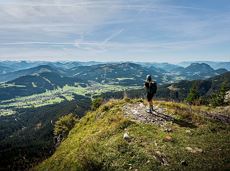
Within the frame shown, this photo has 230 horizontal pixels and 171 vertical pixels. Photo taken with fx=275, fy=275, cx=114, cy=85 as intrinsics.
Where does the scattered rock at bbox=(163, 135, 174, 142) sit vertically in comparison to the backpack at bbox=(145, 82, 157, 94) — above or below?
below

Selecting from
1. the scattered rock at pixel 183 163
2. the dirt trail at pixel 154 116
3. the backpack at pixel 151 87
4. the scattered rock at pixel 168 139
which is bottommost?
the scattered rock at pixel 183 163

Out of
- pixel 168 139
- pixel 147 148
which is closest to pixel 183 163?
pixel 147 148

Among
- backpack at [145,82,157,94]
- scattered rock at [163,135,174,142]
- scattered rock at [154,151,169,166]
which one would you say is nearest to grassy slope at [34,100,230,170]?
scattered rock at [154,151,169,166]

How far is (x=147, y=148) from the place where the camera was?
1848 cm

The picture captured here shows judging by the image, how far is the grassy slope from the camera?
16.9 metres

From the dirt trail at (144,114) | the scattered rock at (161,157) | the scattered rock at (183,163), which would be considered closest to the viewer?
the scattered rock at (183,163)

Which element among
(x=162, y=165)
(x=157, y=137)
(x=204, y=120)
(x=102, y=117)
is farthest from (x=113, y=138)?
(x=204, y=120)

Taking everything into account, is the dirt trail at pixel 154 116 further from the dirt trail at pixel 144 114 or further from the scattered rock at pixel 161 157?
the scattered rock at pixel 161 157

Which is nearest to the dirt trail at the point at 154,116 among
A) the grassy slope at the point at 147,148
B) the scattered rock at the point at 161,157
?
the grassy slope at the point at 147,148

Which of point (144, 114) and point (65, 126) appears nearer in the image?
point (144, 114)

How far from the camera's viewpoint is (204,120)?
79.7 feet

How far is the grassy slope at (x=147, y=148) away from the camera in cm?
1689

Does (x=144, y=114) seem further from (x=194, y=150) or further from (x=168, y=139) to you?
(x=194, y=150)

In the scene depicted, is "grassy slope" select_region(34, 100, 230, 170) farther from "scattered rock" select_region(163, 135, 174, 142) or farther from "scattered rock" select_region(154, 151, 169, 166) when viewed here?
"scattered rock" select_region(163, 135, 174, 142)
